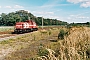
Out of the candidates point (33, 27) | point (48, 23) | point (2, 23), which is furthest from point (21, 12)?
point (33, 27)

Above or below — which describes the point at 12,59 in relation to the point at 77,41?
below

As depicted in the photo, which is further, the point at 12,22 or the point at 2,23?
the point at 2,23

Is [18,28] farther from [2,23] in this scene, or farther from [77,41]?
[2,23]

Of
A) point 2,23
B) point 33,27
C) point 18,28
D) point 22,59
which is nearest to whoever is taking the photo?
point 22,59

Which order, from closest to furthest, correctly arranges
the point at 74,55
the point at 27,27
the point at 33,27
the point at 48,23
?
1. the point at 74,55
2. the point at 27,27
3. the point at 33,27
4. the point at 48,23

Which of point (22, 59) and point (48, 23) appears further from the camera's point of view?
point (48, 23)

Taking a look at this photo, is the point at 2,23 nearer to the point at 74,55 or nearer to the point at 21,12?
the point at 21,12

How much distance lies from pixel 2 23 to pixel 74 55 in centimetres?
9898

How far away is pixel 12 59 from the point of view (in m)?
11.4

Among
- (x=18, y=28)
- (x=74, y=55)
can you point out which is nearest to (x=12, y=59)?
(x=74, y=55)

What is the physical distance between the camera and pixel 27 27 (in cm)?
4488

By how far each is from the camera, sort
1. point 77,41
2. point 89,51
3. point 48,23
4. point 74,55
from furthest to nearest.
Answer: point 48,23, point 77,41, point 89,51, point 74,55

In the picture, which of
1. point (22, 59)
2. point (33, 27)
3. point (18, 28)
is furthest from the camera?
point (33, 27)

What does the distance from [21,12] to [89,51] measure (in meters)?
124
